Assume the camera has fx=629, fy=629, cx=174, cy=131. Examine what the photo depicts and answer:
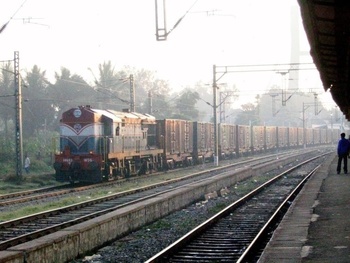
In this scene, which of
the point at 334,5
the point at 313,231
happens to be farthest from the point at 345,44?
the point at 313,231

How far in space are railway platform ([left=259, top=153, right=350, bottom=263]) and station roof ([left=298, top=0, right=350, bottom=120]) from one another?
3.02 m

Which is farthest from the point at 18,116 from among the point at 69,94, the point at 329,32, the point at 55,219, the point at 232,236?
the point at 69,94

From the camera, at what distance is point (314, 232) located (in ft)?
38.3

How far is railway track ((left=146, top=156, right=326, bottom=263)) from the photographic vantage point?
10820 millimetres

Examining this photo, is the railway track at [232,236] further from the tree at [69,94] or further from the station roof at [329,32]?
the tree at [69,94]

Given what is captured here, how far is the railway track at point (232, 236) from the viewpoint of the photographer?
10820 mm

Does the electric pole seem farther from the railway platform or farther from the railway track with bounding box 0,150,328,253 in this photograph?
the railway platform

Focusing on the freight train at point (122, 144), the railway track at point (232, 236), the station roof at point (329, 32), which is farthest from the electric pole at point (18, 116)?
the station roof at point (329, 32)

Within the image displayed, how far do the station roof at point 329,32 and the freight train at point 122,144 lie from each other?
16.4 m

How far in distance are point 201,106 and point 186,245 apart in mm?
156651

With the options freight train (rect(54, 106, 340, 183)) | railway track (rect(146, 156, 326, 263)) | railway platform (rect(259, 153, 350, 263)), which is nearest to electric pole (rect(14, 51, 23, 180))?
freight train (rect(54, 106, 340, 183))

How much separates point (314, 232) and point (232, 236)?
2.12m

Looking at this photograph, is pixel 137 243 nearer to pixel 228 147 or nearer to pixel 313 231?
pixel 313 231

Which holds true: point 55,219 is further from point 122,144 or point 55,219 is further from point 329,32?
point 122,144
